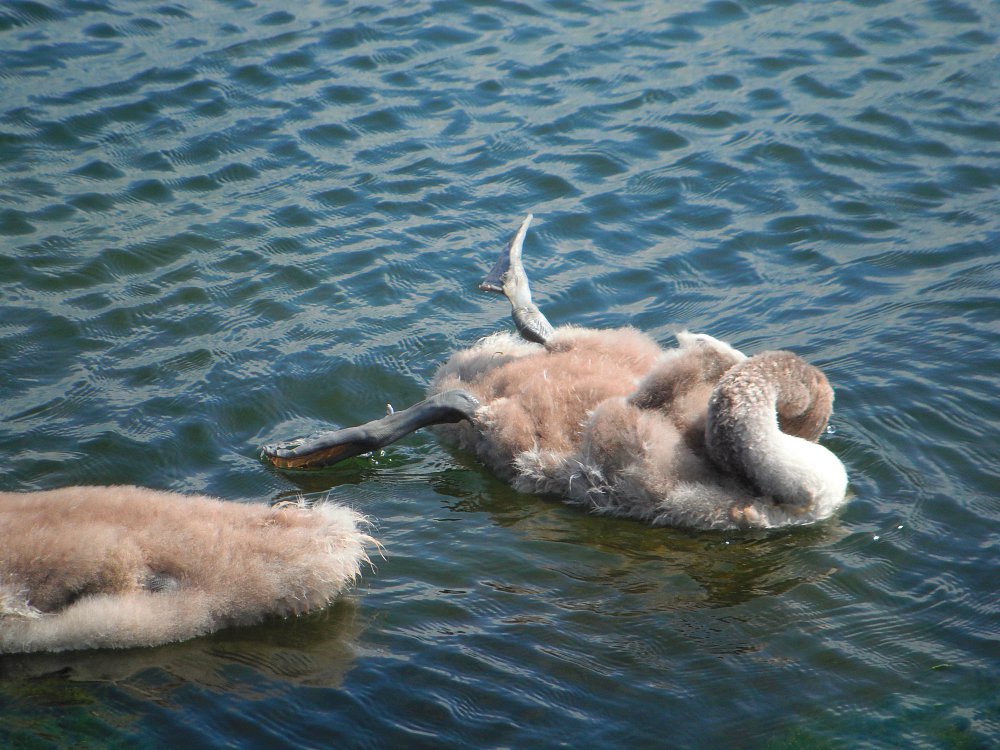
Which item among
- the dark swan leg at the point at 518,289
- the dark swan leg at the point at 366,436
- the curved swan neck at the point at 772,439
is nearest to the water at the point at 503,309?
the dark swan leg at the point at 366,436

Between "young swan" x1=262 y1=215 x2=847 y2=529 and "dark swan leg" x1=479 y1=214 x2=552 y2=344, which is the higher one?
"dark swan leg" x1=479 y1=214 x2=552 y2=344

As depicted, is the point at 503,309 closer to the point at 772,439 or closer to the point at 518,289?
the point at 518,289

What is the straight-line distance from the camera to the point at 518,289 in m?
7.07

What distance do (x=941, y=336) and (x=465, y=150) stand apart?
432 cm

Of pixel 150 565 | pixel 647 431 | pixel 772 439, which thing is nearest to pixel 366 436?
pixel 647 431

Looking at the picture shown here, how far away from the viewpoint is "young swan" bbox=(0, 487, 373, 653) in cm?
419

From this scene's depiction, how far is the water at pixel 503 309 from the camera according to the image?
14.0 feet

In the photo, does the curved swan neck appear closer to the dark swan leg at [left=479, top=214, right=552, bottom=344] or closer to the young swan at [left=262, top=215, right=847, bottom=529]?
the young swan at [left=262, top=215, right=847, bottom=529]

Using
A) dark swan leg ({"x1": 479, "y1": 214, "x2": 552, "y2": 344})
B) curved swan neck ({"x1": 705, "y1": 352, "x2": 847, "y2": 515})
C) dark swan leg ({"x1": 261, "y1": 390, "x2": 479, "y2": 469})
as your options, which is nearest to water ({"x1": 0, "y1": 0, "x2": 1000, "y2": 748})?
dark swan leg ({"x1": 261, "y1": 390, "x2": 479, "y2": 469})

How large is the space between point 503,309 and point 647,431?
8.48 feet

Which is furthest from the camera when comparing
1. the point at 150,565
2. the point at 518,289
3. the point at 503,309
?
the point at 503,309

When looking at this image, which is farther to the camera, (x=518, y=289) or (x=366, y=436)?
(x=518, y=289)

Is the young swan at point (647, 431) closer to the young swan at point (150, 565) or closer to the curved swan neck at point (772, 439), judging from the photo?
the curved swan neck at point (772, 439)

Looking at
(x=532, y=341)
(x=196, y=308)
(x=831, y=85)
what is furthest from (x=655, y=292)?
(x=831, y=85)
